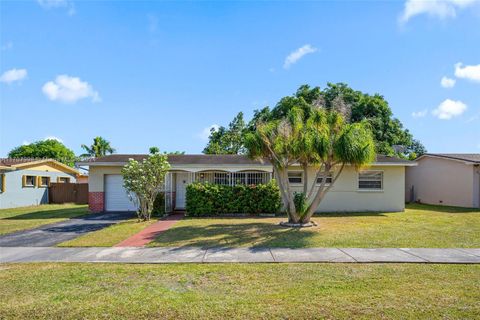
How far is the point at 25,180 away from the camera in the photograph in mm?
21359

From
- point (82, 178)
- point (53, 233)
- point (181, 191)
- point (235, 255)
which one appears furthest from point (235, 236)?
point (82, 178)

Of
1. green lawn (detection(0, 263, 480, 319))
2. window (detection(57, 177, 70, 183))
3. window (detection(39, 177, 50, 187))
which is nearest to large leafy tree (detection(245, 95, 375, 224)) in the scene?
green lawn (detection(0, 263, 480, 319))

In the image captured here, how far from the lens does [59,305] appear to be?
4527 mm

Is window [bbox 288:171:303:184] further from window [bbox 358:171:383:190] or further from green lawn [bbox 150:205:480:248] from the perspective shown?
green lawn [bbox 150:205:480:248]

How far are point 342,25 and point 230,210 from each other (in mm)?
9415

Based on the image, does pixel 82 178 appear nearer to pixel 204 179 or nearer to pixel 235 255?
pixel 204 179

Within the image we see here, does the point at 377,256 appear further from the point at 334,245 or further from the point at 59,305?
the point at 59,305

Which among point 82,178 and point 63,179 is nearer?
point 63,179

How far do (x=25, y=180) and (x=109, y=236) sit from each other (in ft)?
51.2

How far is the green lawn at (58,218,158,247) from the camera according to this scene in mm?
8711

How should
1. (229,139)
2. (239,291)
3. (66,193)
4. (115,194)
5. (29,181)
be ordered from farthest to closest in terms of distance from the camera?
(229,139) < (66,193) < (29,181) < (115,194) < (239,291)

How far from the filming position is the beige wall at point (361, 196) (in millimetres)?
17312

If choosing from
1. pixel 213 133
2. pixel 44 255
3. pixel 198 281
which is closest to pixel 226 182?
pixel 44 255

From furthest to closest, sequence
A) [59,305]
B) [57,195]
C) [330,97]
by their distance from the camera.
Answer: [330,97], [57,195], [59,305]
